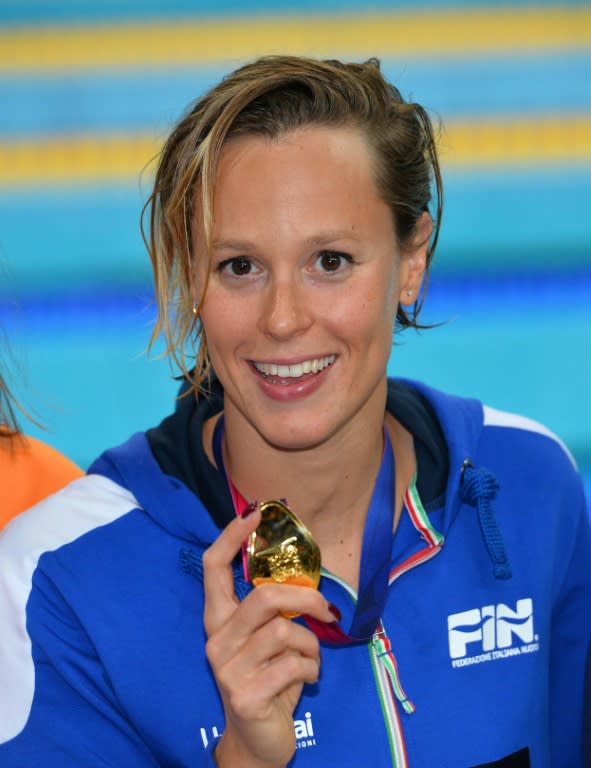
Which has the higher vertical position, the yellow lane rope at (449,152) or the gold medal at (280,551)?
the yellow lane rope at (449,152)

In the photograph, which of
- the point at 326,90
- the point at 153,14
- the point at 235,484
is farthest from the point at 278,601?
the point at 153,14

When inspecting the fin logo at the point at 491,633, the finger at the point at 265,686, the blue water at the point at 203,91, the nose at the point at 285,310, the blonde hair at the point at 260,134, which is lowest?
the fin logo at the point at 491,633

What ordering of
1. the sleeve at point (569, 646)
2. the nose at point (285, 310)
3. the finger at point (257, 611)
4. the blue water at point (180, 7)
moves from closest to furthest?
1. the finger at point (257, 611)
2. the nose at point (285, 310)
3. the sleeve at point (569, 646)
4. the blue water at point (180, 7)

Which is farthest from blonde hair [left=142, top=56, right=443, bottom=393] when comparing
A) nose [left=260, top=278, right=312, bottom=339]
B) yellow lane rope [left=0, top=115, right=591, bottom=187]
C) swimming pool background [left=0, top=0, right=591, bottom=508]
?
yellow lane rope [left=0, top=115, right=591, bottom=187]

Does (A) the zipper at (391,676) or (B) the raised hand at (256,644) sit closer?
(B) the raised hand at (256,644)

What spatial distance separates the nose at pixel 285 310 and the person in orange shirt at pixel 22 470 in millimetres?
481

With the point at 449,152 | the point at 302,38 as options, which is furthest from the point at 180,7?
the point at 449,152

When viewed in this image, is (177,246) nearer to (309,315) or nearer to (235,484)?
(309,315)

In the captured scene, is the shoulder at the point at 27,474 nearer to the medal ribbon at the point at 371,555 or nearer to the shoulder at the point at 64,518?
the shoulder at the point at 64,518

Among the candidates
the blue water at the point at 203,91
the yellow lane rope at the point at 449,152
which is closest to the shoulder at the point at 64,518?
the yellow lane rope at the point at 449,152

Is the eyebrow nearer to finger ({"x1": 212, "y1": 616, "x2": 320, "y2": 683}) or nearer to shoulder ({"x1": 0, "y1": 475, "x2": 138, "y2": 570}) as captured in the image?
shoulder ({"x1": 0, "y1": 475, "x2": 138, "y2": 570})

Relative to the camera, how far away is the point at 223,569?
139cm

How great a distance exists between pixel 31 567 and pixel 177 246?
18.8 inches

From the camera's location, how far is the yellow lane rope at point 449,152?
570cm
